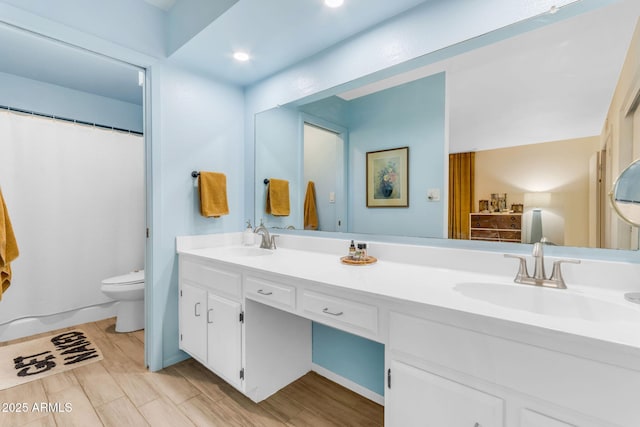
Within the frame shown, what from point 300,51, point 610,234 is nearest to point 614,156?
point 610,234

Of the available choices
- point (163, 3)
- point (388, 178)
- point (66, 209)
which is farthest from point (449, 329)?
point (66, 209)

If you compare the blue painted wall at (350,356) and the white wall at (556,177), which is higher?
the white wall at (556,177)

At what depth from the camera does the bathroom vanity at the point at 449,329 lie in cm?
70

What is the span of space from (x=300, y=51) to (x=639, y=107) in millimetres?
1636

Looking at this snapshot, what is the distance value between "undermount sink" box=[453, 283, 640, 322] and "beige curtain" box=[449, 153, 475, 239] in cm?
32

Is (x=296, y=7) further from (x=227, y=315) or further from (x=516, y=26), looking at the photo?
(x=227, y=315)

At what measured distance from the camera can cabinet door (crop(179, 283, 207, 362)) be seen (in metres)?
1.84

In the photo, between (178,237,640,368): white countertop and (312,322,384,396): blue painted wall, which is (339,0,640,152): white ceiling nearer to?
(178,237,640,368): white countertop

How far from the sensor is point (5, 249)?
1.96m

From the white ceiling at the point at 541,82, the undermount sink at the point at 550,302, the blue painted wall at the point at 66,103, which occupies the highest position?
the blue painted wall at the point at 66,103

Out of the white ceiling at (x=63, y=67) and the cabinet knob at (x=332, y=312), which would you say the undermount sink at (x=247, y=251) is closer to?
the cabinet knob at (x=332, y=312)

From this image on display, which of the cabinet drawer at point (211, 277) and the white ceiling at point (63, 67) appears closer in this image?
the cabinet drawer at point (211, 277)

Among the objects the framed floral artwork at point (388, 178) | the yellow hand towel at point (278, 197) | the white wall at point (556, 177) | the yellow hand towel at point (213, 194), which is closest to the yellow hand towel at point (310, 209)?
the yellow hand towel at point (278, 197)

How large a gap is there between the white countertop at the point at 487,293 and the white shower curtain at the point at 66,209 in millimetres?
2056
